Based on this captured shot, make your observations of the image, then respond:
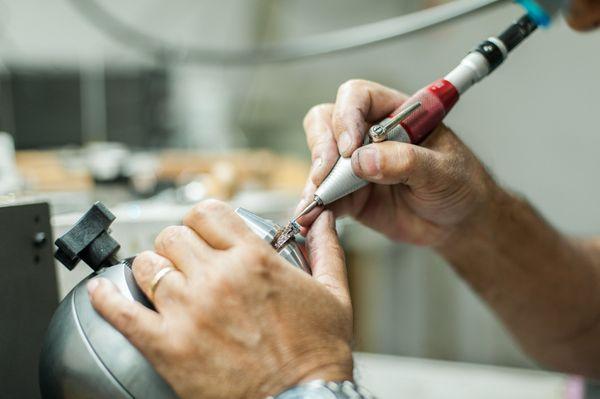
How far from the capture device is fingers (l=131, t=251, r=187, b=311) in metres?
0.32

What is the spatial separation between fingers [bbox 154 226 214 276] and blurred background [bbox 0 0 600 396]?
254 millimetres

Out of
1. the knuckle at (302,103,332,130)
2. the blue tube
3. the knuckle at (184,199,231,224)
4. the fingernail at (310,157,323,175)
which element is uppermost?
the blue tube

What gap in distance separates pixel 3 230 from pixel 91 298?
11 cm

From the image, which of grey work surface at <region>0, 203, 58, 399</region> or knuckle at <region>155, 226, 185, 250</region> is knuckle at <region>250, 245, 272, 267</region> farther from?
grey work surface at <region>0, 203, 58, 399</region>

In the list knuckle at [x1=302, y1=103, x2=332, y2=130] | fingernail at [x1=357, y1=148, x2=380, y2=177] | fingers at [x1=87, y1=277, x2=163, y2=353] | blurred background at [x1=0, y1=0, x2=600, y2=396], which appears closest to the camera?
fingers at [x1=87, y1=277, x2=163, y2=353]

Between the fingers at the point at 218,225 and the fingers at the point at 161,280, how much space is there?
0.09ft

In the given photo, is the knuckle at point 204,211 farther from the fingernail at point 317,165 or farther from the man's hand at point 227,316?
the fingernail at point 317,165

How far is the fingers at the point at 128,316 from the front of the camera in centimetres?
31

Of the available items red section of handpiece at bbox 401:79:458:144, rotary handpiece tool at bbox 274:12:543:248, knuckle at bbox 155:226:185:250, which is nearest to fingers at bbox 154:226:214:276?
knuckle at bbox 155:226:185:250

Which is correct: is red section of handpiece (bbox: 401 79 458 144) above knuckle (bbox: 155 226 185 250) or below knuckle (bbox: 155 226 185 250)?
above

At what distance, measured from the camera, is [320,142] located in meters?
0.51

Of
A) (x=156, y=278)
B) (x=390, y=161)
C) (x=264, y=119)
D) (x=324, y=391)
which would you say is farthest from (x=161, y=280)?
(x=264, y=119)

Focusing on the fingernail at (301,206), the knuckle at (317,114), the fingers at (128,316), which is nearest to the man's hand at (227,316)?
the fingers at (128,316)

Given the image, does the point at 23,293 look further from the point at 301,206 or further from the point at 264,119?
the point at 264,119
